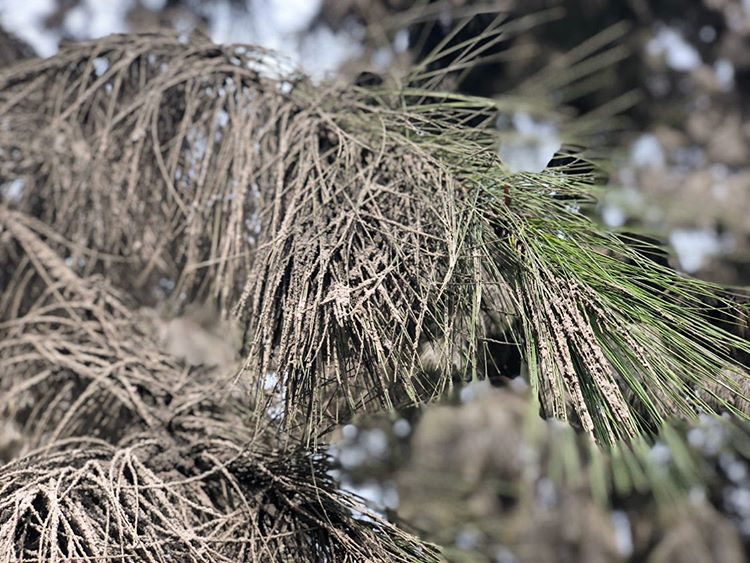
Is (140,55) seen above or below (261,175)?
above

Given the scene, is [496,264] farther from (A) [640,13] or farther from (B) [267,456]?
(A) [640,13]

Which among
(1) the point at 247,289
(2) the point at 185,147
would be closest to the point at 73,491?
(1) the point at 247,289

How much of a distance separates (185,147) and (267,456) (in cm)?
50

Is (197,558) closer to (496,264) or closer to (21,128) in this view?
(496,264)

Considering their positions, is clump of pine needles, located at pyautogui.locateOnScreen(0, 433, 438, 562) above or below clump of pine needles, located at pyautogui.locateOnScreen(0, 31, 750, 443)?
below

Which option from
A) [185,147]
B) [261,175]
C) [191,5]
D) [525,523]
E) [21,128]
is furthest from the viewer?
[525,523]

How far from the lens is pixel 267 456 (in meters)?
1.04

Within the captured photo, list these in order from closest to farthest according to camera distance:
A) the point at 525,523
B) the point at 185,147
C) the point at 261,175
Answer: the point at 261,175, the point at 185,147, the point at 525,523

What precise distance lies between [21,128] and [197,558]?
93 centimetres

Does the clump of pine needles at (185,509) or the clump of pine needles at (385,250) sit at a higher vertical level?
the clump of pine needles at (385,250)

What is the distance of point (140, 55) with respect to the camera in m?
1.40

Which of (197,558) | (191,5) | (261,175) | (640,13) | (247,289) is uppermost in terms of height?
(640,13)

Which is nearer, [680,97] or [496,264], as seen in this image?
[496,264]

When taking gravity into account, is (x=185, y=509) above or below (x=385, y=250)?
below
